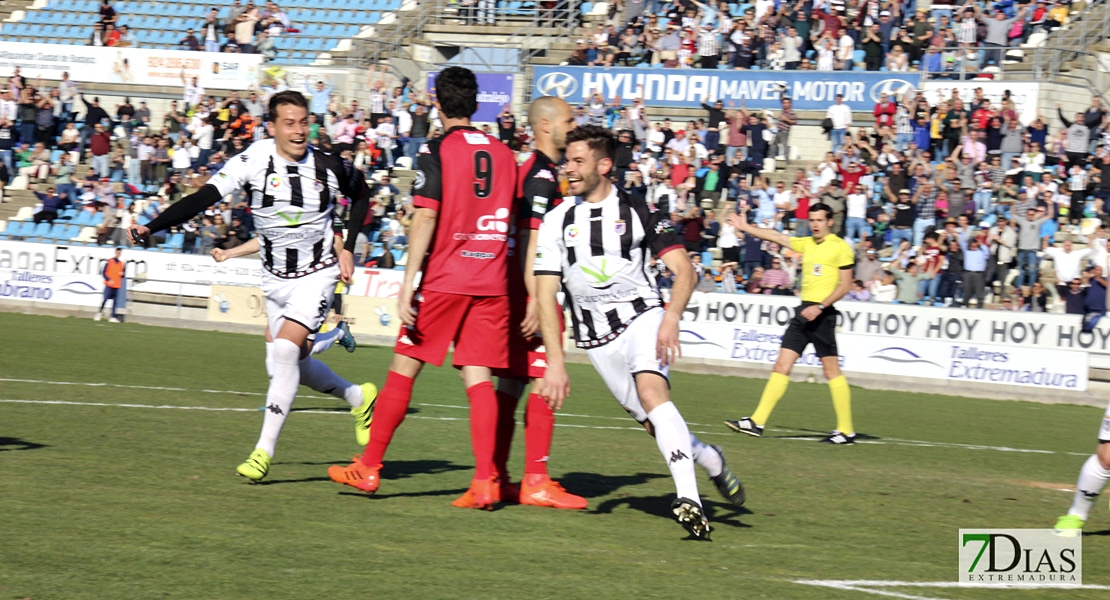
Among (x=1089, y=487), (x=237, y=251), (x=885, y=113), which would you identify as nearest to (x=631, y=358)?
(x=1089, y=487)

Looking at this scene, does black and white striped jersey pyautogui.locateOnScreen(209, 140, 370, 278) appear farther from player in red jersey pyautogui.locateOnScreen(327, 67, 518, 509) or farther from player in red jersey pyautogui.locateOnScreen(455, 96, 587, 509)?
player in red jersey pyautogui.locateOnScreen(455, 96, 587, 509)

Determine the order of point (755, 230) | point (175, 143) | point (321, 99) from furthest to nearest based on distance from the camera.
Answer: point (321, 99) → point (175, 143) → point (755, 230)

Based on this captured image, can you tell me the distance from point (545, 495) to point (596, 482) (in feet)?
3.85

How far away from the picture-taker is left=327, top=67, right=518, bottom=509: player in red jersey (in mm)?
7422

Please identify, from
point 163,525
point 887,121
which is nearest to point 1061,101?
point 887,121

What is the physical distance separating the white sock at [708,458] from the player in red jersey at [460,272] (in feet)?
3.90

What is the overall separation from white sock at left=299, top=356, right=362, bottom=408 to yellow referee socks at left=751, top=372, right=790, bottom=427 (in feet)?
15.4

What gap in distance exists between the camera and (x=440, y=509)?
728cm

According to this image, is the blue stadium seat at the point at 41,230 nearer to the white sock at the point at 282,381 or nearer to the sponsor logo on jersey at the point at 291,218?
the sponsor logo on jersey at the point at 291,218

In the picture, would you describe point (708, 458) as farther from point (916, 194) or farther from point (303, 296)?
point (916, 194)

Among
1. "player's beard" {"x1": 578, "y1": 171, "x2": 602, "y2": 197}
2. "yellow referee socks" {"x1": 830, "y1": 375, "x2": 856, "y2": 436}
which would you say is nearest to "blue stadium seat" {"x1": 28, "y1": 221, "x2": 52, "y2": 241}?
"yellow referee socks" {"x1": 830, "y1": 375, "x2": 856, "y2": 436}

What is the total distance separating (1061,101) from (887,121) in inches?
153

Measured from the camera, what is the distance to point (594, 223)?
23.5 feet

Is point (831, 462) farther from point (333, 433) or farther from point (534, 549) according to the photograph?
point (534, 549)
